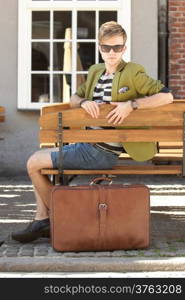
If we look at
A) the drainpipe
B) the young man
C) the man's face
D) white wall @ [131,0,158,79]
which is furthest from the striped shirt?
the drainpipe

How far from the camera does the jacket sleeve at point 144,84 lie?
5.83m

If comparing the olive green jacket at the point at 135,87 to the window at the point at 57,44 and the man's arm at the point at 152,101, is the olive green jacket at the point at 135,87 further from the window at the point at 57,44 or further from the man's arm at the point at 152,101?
the window at the point at 57,44

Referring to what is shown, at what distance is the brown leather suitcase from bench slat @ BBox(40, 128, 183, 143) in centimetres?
41

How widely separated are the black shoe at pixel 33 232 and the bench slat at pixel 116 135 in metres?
0.61

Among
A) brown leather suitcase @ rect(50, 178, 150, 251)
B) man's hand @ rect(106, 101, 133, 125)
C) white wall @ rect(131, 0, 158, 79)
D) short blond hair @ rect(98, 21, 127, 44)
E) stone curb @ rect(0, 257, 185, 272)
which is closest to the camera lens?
stone curb @ rect(0, 257, 185, 272)

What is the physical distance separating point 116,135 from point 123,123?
101mm

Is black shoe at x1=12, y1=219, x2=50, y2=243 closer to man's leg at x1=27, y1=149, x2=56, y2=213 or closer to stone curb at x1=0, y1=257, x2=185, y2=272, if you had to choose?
man's leg at x1=27, y1=149, x2=56, y2=213

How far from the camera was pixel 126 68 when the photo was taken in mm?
5879

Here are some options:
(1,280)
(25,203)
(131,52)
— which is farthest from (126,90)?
(131,52)

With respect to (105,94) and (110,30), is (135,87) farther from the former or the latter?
(110,30)

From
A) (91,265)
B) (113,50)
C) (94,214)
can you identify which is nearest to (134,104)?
(113,50)

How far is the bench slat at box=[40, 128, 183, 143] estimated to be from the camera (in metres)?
5.86

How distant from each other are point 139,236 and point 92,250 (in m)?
0.35

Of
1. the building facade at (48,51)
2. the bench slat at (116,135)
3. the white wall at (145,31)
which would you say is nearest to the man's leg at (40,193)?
the bench slat at (116,135)
